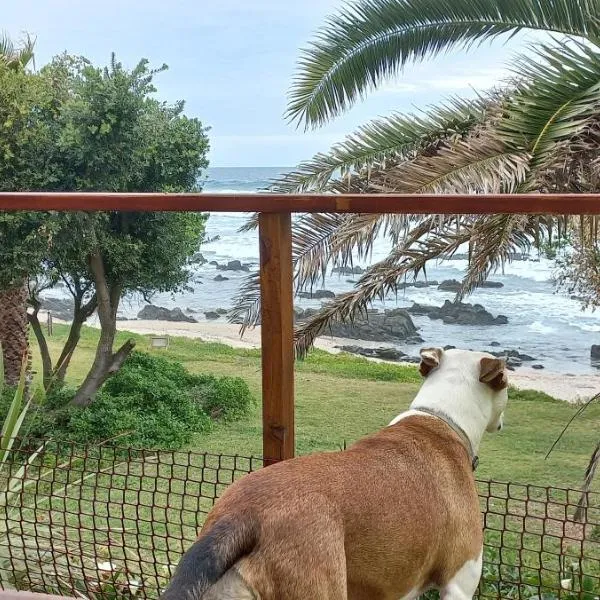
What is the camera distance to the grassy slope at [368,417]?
32.7 ft

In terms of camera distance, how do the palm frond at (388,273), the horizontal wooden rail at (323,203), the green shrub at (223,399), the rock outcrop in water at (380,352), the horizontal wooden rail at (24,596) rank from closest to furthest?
1. the horizontal wooden rail at (323,203)
2. the horizontal wooden rail at (24,596)
3. the palm frond at (388,273)
4. the green shrub at (223,399)
5. the rock outcrop in water at (380,352)

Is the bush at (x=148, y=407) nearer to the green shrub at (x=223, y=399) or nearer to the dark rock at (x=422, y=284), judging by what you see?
the green shrub at (x=223, y=399)

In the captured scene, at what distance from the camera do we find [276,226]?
8.45ft

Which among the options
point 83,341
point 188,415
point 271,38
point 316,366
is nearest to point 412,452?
point 188,415

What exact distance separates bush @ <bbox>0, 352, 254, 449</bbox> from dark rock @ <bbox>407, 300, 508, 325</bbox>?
2.80m

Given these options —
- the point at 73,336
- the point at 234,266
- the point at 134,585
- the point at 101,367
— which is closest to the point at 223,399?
the point at 101,367

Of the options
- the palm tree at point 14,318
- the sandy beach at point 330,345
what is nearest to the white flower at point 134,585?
the sandy beach at point 330,345

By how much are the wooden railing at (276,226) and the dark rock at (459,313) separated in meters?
10.0

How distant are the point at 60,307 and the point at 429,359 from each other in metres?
10.7

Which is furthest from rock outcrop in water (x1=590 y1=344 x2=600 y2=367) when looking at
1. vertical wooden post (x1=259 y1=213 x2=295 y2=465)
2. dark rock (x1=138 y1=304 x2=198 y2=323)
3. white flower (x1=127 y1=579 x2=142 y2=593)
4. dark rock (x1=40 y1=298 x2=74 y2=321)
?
vertical wooden post (x1=259 y1=213 x2=295 y2=465)

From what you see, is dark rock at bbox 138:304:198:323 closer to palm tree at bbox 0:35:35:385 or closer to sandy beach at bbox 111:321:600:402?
sandy beach at bbox 111:321:600:402

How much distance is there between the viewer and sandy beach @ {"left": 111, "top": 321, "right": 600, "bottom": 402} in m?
12.1

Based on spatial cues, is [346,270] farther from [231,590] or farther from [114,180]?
[231,590]

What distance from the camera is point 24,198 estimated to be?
2.82 meters
